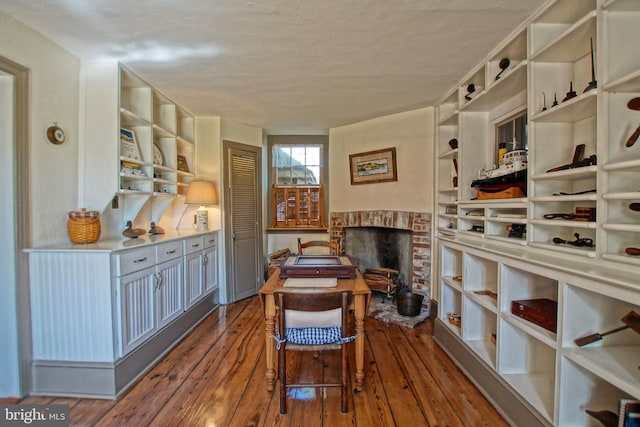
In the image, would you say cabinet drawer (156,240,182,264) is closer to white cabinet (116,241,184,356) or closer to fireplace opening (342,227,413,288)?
white cabinet (116,241,184,356)

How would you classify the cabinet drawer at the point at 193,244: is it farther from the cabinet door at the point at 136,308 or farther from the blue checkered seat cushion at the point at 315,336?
the blue checkered seat cushion at the point at 315,336

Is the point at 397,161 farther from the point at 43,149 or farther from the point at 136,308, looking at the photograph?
the point at 43,149

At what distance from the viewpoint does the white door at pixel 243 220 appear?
3779 millimetres

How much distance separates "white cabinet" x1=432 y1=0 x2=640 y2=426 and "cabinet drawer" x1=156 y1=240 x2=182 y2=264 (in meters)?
2.45

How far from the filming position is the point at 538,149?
1732 millimetres

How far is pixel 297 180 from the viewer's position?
4680mm

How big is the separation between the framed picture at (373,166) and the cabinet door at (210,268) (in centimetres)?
204

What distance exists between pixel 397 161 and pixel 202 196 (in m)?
2.36

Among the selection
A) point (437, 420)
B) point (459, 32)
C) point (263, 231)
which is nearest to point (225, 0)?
point (459, 32)

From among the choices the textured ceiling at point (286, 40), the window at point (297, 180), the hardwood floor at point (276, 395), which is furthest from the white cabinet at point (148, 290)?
the window at point (297, 180)

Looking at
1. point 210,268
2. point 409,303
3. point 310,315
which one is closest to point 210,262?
Answer: point 210,268

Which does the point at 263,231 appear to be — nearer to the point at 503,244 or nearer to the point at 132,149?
the point at 132,149

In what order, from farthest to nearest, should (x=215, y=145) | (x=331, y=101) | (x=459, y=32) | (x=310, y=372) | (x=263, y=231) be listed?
(x=263, y=231) → (x=215, y=145) → (x=331, y=101) → (x=310, y=372) → (x=459, y=32)

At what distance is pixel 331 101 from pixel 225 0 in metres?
1.67
